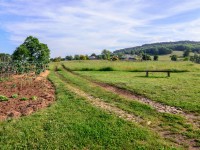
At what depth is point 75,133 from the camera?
7723 millimetres

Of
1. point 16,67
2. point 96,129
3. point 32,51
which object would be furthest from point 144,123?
point 32,51

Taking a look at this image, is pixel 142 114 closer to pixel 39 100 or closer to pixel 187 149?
pixel 187 149

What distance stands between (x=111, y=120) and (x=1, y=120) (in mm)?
4396

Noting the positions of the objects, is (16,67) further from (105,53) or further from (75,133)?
(105,53)

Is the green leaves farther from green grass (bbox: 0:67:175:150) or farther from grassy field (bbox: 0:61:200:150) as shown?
green grass (bbox: 0:67:175:150)

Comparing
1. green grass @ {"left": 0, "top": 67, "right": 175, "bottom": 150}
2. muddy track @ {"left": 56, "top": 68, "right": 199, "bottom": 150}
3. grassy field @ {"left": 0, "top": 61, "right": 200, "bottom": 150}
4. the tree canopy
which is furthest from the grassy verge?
the tree canopy

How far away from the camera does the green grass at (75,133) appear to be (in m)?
6.89

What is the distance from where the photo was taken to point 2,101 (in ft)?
39.2

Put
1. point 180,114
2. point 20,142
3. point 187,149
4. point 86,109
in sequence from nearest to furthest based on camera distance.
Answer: point 187,149
point 20,142
point 180,114
point 86,109

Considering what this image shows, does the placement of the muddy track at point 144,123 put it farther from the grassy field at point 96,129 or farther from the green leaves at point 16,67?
the green leaves at point 16,67

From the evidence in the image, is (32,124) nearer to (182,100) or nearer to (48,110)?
(48,110)

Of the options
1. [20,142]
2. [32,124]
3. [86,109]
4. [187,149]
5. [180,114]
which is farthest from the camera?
[86,109]

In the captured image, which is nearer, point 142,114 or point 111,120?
point 111,120

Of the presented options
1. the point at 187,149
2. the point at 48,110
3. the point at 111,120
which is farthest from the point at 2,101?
the point at 187,149
